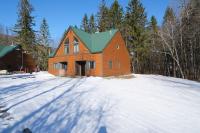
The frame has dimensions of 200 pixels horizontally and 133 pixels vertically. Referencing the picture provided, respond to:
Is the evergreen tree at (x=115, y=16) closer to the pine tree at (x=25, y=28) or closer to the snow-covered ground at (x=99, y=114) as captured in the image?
the pine tree at (x=25, y=28)

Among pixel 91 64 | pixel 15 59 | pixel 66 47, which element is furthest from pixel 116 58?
pixel 15 59

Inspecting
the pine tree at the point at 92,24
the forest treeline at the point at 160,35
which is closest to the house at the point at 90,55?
the forest treeline at the point at 160,35

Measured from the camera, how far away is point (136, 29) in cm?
4697

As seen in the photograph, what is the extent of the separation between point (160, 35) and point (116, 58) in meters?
9.09

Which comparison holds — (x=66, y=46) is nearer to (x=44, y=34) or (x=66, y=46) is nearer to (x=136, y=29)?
(x=136, y=29)

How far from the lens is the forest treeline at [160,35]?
3669 centimetres

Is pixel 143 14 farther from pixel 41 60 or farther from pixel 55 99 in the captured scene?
pixel 55 99

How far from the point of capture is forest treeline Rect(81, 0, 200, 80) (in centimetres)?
3669

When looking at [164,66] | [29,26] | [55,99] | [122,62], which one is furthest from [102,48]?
[29,26]

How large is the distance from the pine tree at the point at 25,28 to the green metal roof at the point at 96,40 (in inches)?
1027

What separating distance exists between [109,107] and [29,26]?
1998 inches

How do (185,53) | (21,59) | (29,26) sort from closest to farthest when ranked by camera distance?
1. (185,53)
2. (21,59)
3. (29,26)

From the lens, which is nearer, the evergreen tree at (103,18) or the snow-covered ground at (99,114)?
the snow-covered ground at (99,114)

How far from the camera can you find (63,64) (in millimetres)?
36500
